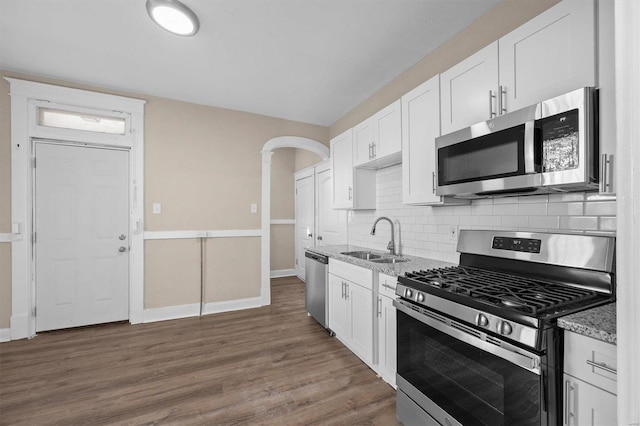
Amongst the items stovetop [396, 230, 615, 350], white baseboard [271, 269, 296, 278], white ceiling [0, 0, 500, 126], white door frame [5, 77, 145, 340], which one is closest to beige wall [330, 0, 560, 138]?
white ceiling [0, 0, 500, 126]

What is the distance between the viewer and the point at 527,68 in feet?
5.07

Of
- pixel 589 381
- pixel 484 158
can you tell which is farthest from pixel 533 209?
pixel 589 381

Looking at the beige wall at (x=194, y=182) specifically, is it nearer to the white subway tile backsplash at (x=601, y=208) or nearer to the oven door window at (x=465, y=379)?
the oven door window at (x=465, y=379)

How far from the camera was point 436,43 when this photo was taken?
2.48m

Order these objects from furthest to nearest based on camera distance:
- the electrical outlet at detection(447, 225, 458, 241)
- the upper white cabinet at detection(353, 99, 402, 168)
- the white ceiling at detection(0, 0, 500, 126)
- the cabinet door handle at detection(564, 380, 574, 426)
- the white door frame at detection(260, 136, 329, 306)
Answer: the white door frame at detection(260, 136, 329, 306), the upper white cabinet at detection(353, 99, 402, 168), the electrical outlet at detection(447, 225, 458, 241), the white ceiling at detection(0, 0, 500, 126), the cabinet door handle at detection(564, 380, 574, 426)

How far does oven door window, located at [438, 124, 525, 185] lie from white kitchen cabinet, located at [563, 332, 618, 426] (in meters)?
0.86

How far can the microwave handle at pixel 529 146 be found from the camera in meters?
1.43

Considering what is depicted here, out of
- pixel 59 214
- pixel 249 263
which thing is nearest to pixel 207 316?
pixel 249 263

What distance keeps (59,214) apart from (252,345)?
2.65 m

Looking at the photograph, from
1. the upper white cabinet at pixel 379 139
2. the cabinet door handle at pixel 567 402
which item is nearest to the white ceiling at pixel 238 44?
the upper white cabinet at pixel 379 139

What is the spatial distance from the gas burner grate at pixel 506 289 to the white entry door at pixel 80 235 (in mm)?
3488

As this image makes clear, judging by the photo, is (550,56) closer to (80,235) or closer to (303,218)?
(80,235)

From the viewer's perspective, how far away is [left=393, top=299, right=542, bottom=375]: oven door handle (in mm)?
1071

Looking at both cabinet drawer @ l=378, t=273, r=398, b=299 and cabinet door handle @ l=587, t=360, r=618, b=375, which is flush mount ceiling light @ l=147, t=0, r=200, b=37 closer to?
cabinet drawer @ l=378, t=273, r=398, b=299
